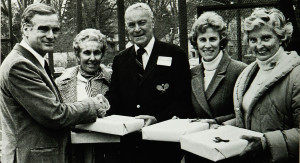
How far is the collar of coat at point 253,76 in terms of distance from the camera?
227 cm

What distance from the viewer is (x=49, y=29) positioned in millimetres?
2768

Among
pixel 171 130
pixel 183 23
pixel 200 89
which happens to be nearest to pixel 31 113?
pixel 171 130

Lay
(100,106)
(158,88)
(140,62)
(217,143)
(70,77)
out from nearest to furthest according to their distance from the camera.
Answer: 1. (217,143)
2. (100,106)
3. (158,88)
4. (140,62)
5. (70,77)

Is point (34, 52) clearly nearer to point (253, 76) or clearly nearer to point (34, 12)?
point (34, 12)

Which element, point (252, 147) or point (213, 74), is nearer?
point (252, 147)

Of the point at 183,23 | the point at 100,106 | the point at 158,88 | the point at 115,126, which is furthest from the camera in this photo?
the point at 183,23

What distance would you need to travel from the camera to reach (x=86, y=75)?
3361 millimetres

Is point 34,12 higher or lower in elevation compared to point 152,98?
higher

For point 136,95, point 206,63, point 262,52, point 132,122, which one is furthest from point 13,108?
point 262,52

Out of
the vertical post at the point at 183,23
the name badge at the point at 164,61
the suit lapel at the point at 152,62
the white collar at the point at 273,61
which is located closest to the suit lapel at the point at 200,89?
the name badge at the point at 164,61

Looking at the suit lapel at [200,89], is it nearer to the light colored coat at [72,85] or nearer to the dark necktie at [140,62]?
the dark necktie at [140,62]

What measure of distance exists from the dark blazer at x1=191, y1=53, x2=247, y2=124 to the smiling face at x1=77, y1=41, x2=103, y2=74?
101cm

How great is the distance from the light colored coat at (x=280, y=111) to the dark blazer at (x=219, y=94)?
44cm

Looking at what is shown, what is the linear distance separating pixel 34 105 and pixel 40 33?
603 mm
